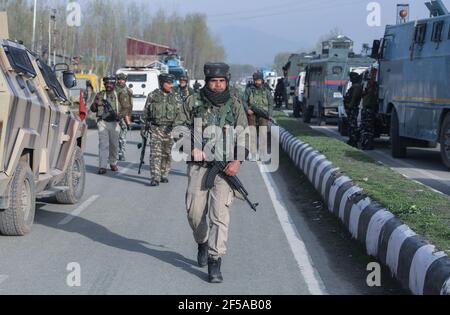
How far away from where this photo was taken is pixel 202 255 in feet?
24.8

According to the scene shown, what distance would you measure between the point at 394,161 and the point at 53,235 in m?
11.2

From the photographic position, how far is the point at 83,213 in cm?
1079

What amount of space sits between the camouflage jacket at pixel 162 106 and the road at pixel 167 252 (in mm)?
1502

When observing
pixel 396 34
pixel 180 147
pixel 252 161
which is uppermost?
pixel 396 34

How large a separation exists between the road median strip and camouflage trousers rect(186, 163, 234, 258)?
5.03ft

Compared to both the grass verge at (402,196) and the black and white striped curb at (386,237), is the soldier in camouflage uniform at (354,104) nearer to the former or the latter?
the grass verge at (402,196)

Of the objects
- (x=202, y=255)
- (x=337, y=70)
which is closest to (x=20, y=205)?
(x=202, y=255)

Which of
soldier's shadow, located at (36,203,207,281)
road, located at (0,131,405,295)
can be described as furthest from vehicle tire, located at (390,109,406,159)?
soldier's shadow, located at (36,203,207,281)

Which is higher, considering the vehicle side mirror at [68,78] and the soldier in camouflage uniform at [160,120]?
the vehicle side mirror at [68,78]

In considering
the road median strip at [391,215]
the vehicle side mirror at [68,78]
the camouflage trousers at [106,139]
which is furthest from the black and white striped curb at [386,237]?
the camouflage trousers at [106,139]

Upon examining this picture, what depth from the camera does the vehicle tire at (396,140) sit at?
1889 cm
